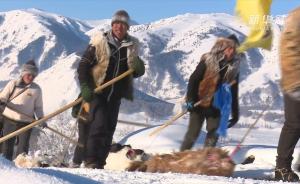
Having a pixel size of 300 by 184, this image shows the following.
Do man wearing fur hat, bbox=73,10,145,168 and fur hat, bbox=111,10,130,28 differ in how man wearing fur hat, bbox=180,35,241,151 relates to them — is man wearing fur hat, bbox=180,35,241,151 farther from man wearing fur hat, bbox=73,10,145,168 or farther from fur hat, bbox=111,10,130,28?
fur hat, bbox=111,10,130,28

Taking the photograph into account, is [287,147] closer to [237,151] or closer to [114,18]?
[114,18]

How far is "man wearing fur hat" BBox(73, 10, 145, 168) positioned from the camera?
5.55 m

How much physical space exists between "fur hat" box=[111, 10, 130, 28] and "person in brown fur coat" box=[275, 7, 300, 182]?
155 cm

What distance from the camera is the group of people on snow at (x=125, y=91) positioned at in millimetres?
4664

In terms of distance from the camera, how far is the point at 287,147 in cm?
480

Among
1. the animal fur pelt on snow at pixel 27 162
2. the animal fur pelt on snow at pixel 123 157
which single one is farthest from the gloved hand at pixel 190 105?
the animal fur pelt on snow at pixel 27 162

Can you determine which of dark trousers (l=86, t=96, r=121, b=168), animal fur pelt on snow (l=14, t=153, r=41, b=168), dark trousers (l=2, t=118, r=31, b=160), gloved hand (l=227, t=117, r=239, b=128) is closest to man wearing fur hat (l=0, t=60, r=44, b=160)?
dark trousers (l=2, t=118, r=31, b=160)

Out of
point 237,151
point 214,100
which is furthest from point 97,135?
point 237,151

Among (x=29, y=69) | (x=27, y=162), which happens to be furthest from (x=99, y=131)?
(x=29, y=69)

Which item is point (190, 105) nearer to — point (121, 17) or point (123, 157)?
point (123, 157)

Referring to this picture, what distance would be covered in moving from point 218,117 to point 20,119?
105 inches

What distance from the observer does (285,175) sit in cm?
475

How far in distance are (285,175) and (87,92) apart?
6.20ft

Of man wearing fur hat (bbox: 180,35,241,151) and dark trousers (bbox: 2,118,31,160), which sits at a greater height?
man wearing fur hat (bbox: 180,35,241,151)
